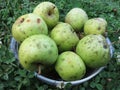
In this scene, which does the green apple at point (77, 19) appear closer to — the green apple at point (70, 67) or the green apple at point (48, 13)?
the green apple at point (48, 13)

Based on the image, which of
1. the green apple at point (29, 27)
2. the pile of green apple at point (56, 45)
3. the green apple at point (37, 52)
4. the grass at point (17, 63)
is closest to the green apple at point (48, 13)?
the pile of green apple at point (56, 45)

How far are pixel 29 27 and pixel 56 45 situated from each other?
26 cm

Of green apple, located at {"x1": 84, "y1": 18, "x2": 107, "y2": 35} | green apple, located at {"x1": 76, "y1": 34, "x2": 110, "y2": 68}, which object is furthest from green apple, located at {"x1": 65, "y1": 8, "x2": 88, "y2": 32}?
green apple, located at {"x1": 76, "y1": 34, "x2": 110, "y2": 68}

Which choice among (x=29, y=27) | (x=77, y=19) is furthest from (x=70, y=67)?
(x=77, y=19)

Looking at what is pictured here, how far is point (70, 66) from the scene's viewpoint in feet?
8.56

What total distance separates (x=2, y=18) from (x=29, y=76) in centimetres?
105

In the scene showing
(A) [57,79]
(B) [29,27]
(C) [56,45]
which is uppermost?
(B) [29,27]

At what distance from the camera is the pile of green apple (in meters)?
2.54

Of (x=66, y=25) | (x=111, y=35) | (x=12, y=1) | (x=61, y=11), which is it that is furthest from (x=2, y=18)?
(x=111, y=35)

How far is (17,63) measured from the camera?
284cm

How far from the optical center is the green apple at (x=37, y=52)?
2500 mm

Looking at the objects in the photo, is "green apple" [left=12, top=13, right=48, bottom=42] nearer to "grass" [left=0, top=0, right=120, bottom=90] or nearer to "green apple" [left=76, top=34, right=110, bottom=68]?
"grass" [left=0, top=0, right=120, bottom=90]

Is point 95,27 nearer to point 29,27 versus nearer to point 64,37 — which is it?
point 64,37

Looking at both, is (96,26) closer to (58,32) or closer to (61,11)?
(58,32)
